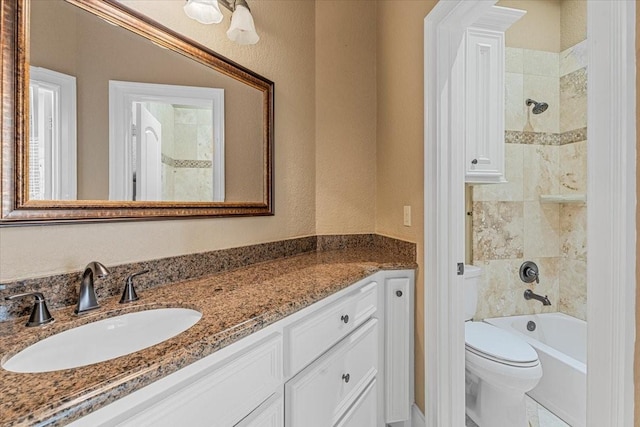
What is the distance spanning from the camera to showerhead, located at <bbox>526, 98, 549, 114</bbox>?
7.84 feet

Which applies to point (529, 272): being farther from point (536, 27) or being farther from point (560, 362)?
point (536, 27)

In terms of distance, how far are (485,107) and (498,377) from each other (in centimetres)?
152

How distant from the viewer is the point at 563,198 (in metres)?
2.26

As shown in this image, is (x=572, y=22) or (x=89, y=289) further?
(x=572, y=22)

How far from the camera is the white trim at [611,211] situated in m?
0.64

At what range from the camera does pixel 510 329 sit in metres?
2.33

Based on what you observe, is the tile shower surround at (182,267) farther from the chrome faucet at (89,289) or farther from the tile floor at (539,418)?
the tile floor at (539,418)

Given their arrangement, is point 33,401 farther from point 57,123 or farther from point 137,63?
point 137,63

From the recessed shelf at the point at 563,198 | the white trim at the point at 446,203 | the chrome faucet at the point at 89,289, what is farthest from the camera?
the recessed shelf at the point at 563,198

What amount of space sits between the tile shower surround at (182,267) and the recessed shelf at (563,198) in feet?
4.48

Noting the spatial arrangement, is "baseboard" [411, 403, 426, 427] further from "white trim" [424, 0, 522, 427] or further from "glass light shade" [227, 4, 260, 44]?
"glass light shade" [227, 4, 260, 44]

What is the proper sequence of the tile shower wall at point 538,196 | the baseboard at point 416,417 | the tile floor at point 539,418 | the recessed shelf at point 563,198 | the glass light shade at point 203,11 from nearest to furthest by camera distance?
1. the glass light shade at point 203,11
2. the baseboard at point 416,417
3. the tile floor at point 539,418
4. the recessed shelf at point 563,198
5. the tile shower wall at point 538,196

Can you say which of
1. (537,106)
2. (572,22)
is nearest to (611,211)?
(537,106)

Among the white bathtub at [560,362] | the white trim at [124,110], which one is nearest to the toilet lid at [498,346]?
the white bathtub at [560,362]
